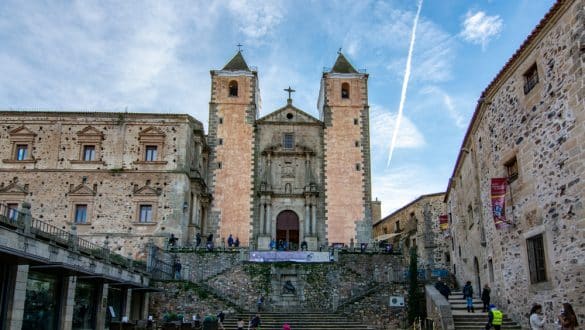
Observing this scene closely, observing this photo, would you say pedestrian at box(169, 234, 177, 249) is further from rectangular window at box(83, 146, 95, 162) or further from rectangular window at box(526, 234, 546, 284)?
rectangular window at box(526, 234, 546, 284)

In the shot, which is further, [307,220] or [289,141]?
[289,141]

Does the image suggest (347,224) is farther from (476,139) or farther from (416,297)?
(476,139)

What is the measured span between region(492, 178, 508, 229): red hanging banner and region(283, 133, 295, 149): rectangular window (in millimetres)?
22955

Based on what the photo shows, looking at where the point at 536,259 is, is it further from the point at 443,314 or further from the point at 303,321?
the point at 303,321

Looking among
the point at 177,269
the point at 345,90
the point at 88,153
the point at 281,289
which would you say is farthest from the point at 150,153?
the point at 345,90

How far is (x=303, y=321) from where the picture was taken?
2442 cm

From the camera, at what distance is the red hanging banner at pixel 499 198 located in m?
16.4

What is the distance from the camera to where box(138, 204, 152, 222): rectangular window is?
32062mm

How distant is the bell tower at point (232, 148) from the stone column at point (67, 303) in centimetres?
1701

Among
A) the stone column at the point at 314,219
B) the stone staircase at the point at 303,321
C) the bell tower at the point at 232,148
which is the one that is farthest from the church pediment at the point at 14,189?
the stone column at the point at 314,219

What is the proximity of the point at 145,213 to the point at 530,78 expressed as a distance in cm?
2352

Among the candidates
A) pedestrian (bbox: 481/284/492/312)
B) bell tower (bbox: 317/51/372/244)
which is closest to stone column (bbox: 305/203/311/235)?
bell tower (bbox: 317/51/372/244)

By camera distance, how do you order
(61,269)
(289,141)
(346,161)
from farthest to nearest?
(289,141) < (346,161) < (61,269)

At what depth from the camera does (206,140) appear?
38031mm
